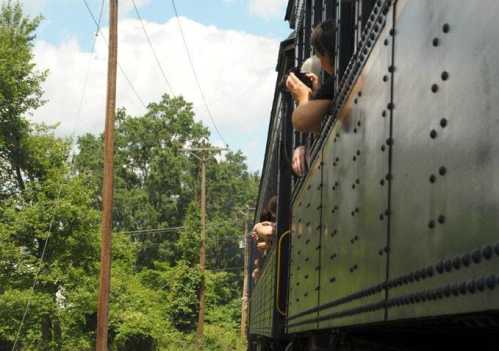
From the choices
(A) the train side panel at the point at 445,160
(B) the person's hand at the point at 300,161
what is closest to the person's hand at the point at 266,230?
(B) the person's hand at the point at 300,161

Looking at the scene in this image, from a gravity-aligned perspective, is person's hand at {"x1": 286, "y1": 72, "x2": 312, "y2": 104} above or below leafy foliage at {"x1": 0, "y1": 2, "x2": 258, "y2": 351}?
below

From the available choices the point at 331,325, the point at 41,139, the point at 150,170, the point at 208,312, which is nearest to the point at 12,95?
the point at 41,139

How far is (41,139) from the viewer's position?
4116 centimetres

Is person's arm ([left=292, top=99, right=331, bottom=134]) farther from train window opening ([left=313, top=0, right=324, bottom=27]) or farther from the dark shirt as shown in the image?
train window opening ([left=313, top=0, right=324, bottom=27])

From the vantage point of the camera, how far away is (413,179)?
223 cm

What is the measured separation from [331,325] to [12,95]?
39.2 metres

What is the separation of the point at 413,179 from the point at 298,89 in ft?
8.42

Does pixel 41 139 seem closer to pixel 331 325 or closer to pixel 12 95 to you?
pixel 12 95

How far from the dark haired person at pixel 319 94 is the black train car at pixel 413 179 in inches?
4.4

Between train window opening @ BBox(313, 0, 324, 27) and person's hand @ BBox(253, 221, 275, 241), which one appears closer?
train window opening @ BBox(313, 0, 324, 27)

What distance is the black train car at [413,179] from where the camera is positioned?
5.51 ft

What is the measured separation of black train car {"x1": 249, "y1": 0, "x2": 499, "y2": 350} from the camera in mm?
1680

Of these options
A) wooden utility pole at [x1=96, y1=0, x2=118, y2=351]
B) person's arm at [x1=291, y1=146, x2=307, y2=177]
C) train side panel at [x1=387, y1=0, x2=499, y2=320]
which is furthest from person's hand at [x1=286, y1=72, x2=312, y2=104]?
wooden utility pole at [x1=96, y1=0, x2=118, y2=351]

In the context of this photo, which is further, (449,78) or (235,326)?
(235,326)
